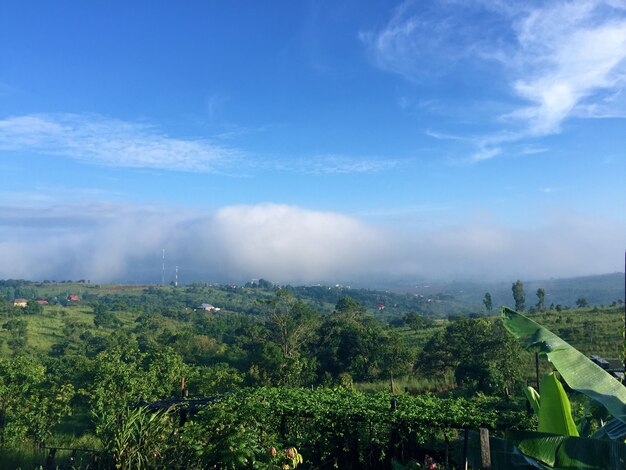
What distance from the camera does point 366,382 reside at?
27969 mm

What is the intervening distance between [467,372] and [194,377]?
1199 cm

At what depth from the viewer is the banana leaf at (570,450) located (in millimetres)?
3727

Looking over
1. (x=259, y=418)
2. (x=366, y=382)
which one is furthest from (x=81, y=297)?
(x=259, y=418)

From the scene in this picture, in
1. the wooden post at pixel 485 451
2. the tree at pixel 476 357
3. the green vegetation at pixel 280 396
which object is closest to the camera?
the wooden post at pixel 485 451

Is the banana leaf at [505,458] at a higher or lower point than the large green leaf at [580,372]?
lower

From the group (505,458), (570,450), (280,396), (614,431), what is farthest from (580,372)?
(280,396)

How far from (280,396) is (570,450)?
211 inches

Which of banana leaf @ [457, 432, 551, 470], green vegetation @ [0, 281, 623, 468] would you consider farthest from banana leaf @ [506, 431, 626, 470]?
green vegetation @ [0, 281, 623, 468]

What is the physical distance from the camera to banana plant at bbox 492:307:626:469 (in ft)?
12.5

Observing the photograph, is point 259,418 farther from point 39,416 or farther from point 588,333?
point 588,333

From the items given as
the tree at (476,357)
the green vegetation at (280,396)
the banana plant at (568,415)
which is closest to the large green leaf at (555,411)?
the banana plant at (568,415)

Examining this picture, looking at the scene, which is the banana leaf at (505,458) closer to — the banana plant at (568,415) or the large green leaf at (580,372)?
the banana plant at (568,415)

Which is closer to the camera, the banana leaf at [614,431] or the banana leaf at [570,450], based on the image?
the banana leaf at [570,450]

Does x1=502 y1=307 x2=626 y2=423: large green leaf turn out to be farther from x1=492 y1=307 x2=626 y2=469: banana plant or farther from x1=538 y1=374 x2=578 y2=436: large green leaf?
x1=538 y1=374 x2=578 y2=436: large green leaf
